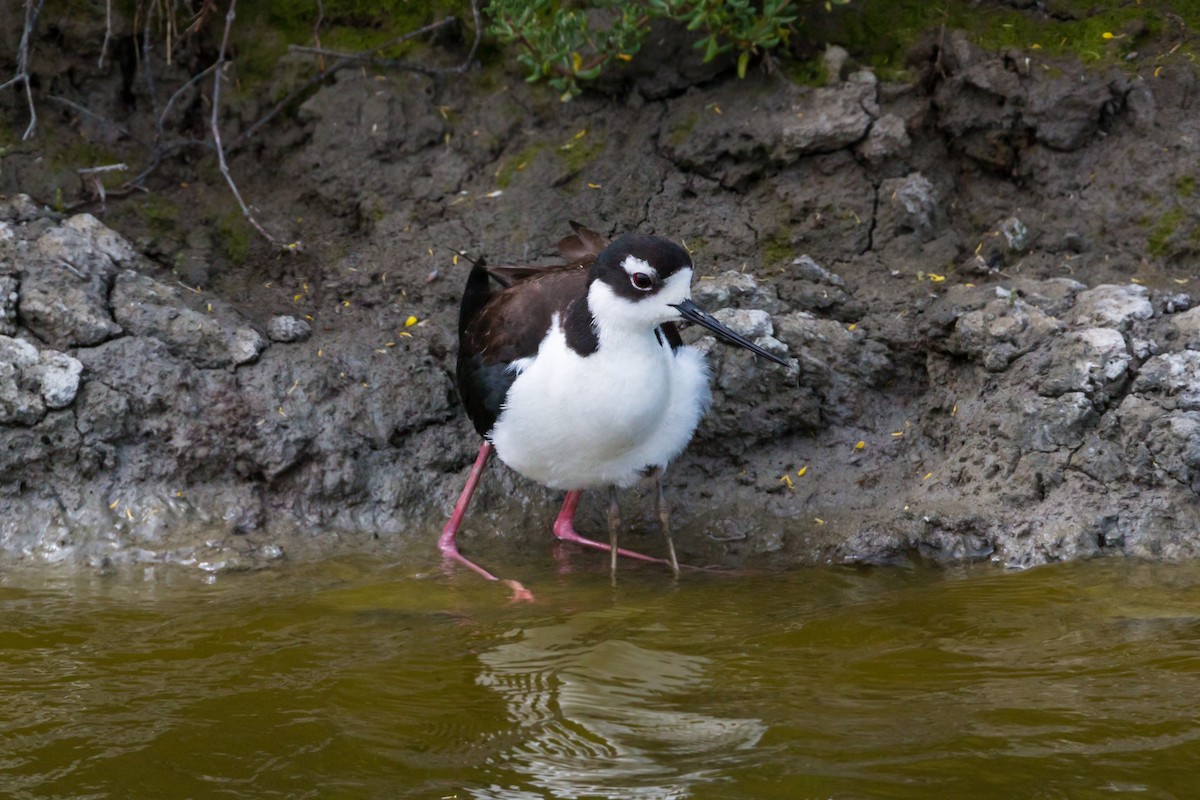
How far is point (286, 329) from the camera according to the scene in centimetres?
636

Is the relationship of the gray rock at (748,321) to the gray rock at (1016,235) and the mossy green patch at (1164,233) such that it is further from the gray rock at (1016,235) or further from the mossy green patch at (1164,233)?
the mossy green patch at (1164,233)

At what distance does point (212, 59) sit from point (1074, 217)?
4657mm

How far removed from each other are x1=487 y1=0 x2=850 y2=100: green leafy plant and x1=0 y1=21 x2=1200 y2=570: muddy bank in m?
0.31

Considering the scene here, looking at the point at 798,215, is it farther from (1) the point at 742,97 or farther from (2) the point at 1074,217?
(2) the point at 1074,217

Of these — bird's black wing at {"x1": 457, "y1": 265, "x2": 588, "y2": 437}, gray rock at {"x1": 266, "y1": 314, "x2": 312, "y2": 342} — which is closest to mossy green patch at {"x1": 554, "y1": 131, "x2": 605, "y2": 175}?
bird's black wing at {"x1": 457, "y1": 265, "x2": 588, "y2": 437}

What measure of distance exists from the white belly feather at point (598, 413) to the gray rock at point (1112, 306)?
1763mm

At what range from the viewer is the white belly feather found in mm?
5223

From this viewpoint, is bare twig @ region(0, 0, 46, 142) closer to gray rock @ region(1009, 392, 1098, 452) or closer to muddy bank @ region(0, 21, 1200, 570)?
muddy bank @ region(0, 21, 1200, 570)

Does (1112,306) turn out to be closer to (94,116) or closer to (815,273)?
(815,273)

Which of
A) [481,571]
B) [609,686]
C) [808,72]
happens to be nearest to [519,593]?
[481,571]

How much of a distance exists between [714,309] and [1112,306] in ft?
5.88

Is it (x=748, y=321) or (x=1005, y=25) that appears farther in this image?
(x=1005, y=25)

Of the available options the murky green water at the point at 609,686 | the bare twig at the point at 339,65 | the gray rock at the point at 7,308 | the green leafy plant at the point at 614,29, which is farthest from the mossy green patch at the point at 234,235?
the murky green water at the point at 609,686

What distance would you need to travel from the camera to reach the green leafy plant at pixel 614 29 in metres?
6.31
